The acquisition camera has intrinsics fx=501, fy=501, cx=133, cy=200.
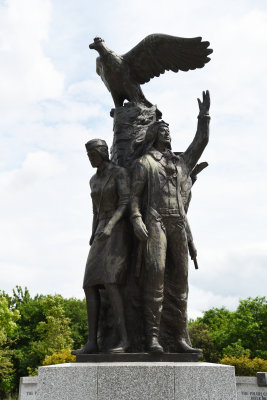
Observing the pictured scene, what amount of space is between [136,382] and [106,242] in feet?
6.39

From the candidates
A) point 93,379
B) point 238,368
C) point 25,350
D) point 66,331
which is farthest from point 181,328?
point 25,350

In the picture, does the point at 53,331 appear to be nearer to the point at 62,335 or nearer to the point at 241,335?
the point at 62,335

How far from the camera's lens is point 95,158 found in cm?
710

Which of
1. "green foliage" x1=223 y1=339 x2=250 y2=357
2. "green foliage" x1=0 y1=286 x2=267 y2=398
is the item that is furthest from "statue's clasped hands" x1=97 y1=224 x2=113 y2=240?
"green foliage" x1=223 y1=339 x2=250 y2=357

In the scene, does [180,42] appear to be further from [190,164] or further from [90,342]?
[90,342]

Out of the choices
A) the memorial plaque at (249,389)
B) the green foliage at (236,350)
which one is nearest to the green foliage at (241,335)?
the green foliage at (236,350)

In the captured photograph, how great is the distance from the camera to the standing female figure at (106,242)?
664 centimetres

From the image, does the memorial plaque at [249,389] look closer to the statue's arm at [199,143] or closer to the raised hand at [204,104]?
the statue's arm at [199,143]

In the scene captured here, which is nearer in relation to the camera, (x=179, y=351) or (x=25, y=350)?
(x=179, y=351)

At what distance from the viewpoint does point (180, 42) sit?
835 cm

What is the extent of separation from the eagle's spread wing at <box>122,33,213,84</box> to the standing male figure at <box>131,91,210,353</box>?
5.79ft

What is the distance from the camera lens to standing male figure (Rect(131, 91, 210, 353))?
6.57 meters

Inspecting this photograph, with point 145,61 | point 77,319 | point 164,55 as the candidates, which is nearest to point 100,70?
point 145,61

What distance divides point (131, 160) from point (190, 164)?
917 mm
